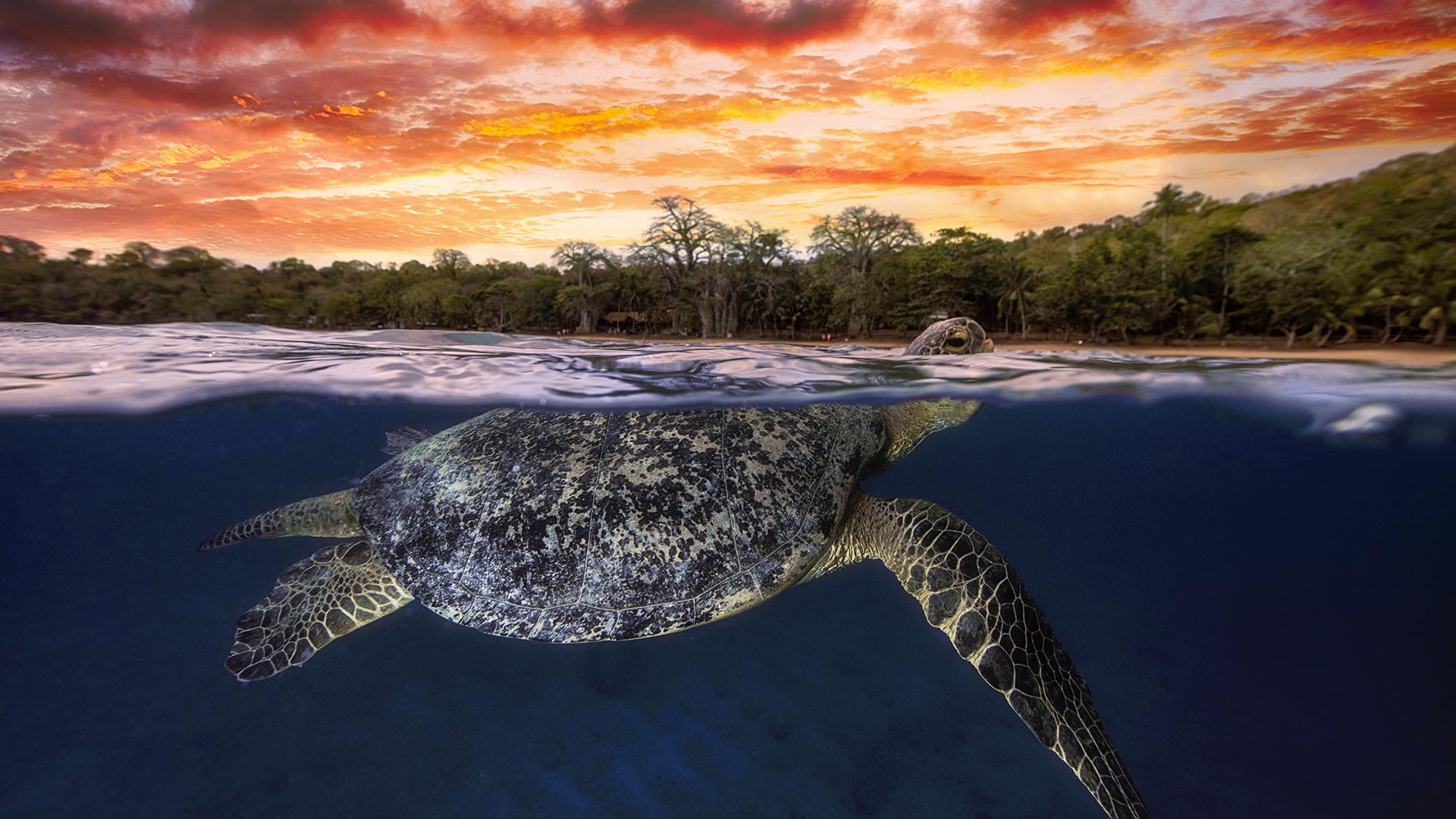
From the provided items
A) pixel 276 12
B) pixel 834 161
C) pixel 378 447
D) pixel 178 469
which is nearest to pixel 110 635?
pixel 378 447

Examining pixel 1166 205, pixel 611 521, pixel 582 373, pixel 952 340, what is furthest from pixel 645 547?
pixel 1166 205

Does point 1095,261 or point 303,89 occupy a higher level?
point 303,89

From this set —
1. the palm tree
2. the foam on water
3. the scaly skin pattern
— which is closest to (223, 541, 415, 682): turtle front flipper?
the scaly skin pattern

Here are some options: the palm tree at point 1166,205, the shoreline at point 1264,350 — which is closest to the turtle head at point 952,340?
the shoreline at point 1264,350

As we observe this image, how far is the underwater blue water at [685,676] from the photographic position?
16.7 ft

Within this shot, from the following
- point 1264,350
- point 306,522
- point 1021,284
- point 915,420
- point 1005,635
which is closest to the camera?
point 1005,635

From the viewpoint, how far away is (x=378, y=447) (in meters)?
16.9

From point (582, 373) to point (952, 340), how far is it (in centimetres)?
570

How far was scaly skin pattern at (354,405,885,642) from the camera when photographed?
3.54 m

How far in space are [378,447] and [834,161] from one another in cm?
1667

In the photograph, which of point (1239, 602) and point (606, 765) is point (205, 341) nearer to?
point (606, 765)

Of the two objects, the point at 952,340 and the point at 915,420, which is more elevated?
the point at 952,340

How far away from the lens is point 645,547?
3.60 m

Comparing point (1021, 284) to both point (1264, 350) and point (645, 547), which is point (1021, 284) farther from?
point (645, 547)
